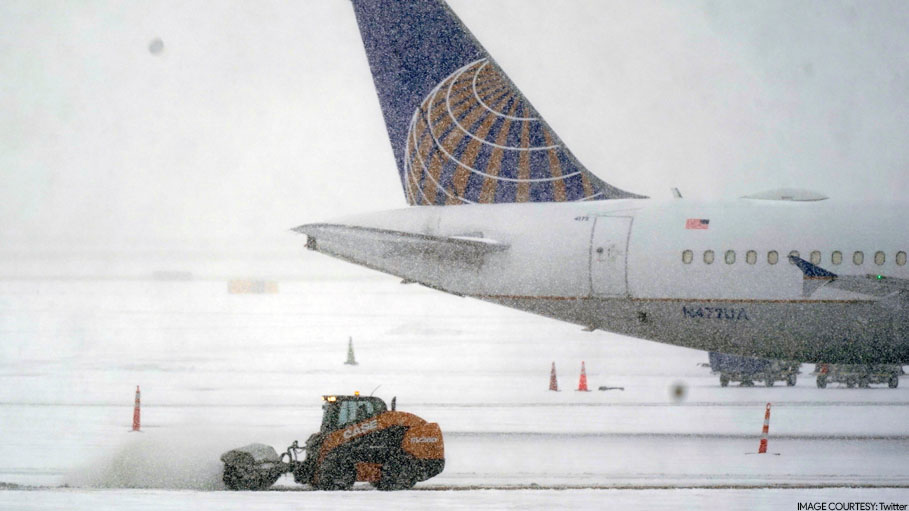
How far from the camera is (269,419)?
31.8 metres

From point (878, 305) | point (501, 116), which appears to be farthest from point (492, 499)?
point (501, 116)

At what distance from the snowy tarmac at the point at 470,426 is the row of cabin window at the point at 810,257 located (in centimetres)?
434

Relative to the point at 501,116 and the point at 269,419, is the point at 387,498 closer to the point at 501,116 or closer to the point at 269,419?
the point at 269,419

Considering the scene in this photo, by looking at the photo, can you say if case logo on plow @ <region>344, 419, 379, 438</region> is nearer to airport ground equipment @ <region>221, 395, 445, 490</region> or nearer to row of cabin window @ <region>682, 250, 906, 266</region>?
airport ground equipment @ <region>221, 395, 445, 490</region>

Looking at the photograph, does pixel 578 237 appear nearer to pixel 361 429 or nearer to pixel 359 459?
pixel 361 429

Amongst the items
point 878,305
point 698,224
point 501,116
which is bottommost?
point 878,305

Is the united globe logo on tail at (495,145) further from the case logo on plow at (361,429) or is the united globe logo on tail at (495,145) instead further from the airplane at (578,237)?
the case logo on plow at (361,429)

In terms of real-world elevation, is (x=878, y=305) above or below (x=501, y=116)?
below

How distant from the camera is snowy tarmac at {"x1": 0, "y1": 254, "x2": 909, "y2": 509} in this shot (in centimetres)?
1995

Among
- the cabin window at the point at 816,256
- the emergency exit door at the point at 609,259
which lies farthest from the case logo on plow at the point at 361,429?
the cabin window at the point at 816,256

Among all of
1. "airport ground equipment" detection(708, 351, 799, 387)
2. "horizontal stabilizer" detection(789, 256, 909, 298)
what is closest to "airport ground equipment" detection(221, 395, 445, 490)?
"horizontal stabilizer" detection(789, 256, 909, 298)

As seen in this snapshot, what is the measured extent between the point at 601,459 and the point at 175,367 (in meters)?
31.4

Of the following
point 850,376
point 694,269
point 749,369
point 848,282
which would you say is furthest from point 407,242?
point 850,376

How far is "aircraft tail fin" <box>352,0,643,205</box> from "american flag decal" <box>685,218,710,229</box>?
3858 mm
